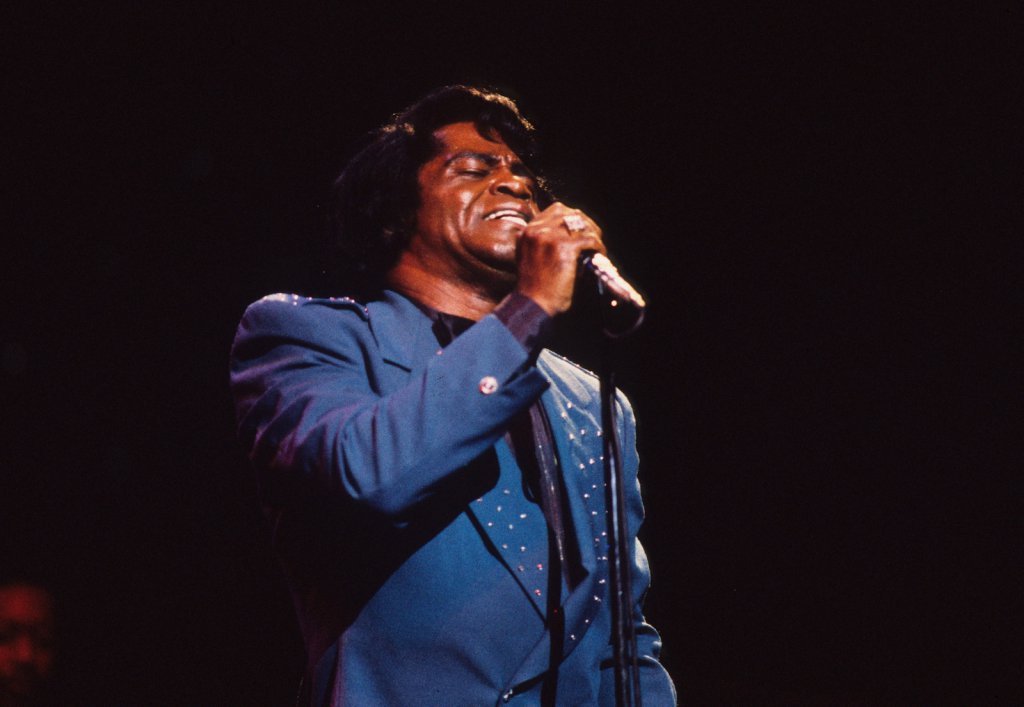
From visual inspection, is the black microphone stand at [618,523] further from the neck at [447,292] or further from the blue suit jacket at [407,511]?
the neck at [447,292]

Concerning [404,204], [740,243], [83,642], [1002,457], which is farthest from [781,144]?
[83,642]

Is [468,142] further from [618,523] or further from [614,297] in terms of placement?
[618,523]

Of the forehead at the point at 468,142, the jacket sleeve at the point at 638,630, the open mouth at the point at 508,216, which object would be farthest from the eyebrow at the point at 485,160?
the jacket sleeve at the point at 638,630

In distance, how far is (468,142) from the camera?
2328mm

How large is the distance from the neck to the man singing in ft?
0.59

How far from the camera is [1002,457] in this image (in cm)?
306

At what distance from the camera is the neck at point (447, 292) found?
81.0 inches

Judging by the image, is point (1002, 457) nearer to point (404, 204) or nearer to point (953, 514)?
point (953, 514)

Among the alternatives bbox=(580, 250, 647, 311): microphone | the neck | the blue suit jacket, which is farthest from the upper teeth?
bbox=(580, 250, 647, 311): microphone

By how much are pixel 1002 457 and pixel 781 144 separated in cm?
142

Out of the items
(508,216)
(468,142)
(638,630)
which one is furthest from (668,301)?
(638,630)

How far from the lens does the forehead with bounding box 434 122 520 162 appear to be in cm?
229

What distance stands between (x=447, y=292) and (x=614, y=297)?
74cm

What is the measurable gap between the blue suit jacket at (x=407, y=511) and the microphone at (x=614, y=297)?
0.18m
